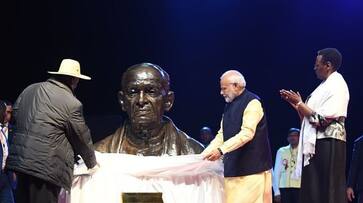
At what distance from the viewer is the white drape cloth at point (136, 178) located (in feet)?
14.5

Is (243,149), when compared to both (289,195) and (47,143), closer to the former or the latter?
(47,143)

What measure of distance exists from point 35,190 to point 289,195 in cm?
421

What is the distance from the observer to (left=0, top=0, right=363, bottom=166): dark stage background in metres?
9.12

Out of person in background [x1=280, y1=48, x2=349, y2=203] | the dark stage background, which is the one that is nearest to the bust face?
person in background [x1=280, y1=48, x2=349, y2=203]

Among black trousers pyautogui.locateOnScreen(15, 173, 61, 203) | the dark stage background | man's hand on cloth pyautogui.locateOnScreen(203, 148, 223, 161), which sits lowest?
black trousers pyautogui.locateOnScreen(15, 173, 61, 203)

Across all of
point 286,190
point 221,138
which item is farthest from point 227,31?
point 221,138

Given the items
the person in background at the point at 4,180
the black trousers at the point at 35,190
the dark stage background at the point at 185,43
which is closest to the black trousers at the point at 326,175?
the black trousers at the point at 35,190

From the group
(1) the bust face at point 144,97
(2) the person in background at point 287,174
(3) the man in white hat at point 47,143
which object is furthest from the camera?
(2) the person in background at point 287,174

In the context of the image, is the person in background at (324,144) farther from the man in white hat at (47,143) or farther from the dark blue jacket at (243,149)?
the man in white hat at (47,143)

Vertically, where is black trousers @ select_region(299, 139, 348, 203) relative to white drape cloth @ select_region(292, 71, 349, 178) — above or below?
below

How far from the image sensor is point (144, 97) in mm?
4531

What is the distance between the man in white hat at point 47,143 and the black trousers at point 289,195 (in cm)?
393

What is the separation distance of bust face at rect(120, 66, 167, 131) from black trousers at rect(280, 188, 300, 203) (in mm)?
3680

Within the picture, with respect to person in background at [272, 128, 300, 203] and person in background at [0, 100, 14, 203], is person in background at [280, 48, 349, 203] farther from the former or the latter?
person in background at [272, 128, 300, 203]
